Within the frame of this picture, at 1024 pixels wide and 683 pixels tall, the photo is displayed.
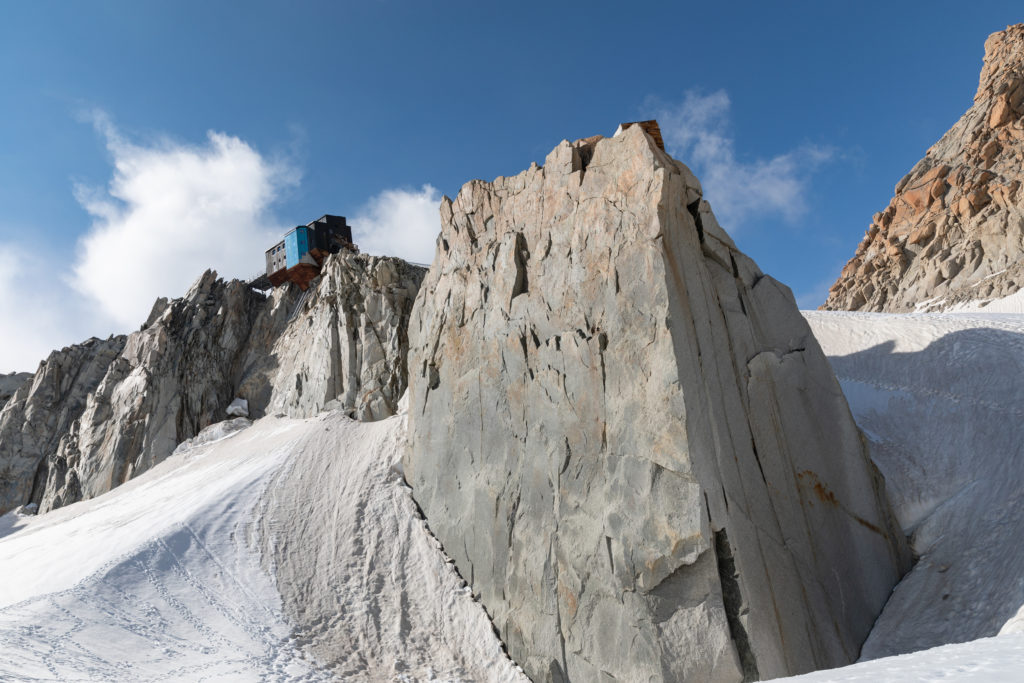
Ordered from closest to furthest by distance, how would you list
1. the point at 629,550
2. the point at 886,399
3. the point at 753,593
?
the point at 753,593
the point at 629,550
the point at 886,399

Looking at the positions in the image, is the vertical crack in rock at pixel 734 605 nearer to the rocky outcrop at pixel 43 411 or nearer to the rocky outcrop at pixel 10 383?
the rocky outcrop at pixel 43 411

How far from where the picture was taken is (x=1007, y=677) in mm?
5324

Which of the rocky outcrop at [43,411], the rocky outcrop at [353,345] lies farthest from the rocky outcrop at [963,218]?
the rocky outcrop at [43,411]

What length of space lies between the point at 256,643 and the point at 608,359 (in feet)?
34.2

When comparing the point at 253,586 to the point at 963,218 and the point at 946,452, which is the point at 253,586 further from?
the point at 963,218

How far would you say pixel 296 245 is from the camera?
40500 mm

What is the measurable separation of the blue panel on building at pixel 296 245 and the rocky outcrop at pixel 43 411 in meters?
11.4

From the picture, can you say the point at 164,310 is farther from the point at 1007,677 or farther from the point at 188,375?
the point at 1007,677

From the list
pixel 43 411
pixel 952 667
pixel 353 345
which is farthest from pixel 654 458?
pixel 43 411

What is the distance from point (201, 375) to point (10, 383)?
18890 mm

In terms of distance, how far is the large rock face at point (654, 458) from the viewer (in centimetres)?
1159

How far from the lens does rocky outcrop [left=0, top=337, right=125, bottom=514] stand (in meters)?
37.5

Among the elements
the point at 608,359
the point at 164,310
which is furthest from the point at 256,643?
the point at 164,310

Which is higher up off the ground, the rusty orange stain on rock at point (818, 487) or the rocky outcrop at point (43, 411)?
the rocky outcrop at point (43, 411)
